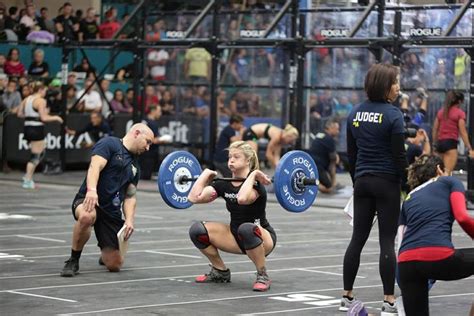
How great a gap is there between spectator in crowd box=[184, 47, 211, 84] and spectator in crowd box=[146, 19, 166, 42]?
0.64 m

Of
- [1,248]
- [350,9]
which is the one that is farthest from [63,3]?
[1,248]

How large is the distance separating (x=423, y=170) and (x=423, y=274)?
0.86 m

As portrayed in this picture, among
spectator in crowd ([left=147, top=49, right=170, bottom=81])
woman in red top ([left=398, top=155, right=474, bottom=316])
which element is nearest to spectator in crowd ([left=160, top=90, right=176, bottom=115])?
spectator in crowd ([left=147, top=49, right=170, bottom=81])

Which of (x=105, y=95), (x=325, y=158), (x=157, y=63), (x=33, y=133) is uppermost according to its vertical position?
(x=157, y=63)

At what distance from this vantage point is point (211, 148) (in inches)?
918

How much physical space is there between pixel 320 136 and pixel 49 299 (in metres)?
12.2

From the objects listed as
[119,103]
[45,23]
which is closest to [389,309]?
[119,103]

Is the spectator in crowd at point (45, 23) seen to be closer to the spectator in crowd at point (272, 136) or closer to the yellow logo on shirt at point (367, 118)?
the spectator in crowd at point (272, 136)

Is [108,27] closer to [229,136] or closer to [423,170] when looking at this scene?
[229,136]

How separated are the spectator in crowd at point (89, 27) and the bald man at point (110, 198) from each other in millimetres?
16530

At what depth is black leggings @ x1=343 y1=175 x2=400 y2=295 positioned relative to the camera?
9234 millimetres

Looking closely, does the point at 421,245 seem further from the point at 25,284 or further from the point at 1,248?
the point at 1,248

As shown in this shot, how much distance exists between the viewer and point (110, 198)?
37.4 ft

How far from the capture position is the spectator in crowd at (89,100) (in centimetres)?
2566
